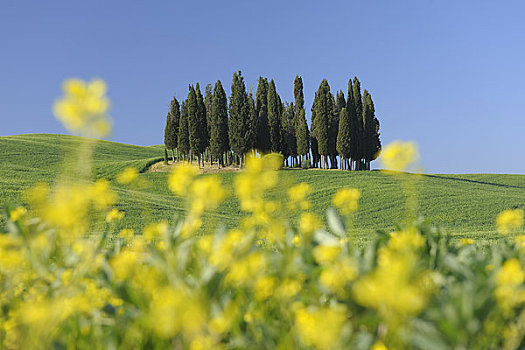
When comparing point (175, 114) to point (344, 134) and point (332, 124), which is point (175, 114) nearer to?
point (332, 124)

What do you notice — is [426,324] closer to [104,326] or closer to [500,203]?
[104,326]

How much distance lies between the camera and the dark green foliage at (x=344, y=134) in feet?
123

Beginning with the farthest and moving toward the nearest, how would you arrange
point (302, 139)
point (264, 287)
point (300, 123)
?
point (300, 123) < point (302, 139) < point (264, 287)

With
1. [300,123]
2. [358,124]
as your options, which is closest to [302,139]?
[300,123]

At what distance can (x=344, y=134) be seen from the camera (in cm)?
3747

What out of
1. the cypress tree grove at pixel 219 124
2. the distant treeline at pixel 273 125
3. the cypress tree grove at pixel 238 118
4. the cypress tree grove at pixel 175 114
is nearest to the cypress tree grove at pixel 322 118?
the distant treeline at pixel 273 125

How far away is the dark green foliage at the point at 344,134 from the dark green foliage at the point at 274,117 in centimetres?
559

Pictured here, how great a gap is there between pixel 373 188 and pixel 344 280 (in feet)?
94.9

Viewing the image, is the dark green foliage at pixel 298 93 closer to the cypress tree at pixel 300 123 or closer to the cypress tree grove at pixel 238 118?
the cypress tree at pixel 300 123

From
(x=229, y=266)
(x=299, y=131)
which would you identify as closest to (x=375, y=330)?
(x=229, y=266)

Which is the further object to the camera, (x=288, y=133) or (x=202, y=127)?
(x=288, y=133)

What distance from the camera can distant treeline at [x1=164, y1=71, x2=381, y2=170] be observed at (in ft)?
122

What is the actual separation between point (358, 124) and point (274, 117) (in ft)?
26.0

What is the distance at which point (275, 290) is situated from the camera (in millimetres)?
1502
